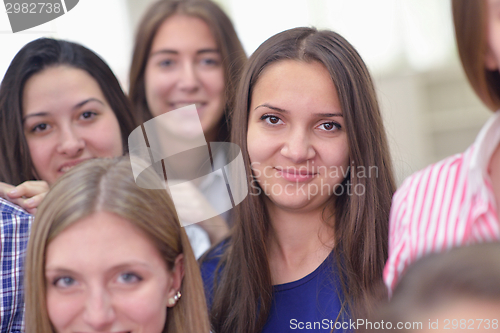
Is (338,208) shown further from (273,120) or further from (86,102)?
(86,102)

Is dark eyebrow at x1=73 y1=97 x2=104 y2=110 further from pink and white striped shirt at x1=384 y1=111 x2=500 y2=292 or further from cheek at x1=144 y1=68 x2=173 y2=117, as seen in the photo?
pink and white striped shirt at x1=384 y1=111 x2=500 y2=292

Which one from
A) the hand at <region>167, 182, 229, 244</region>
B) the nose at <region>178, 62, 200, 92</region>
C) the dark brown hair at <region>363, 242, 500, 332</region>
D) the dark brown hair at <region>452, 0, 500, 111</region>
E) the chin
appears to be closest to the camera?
the dark brown hair at <region>363, 242, 500, 332</region>

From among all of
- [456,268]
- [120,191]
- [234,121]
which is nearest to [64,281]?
[120,191]

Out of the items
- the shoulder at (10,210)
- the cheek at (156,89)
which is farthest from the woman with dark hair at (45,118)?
the cheek at (156,89)

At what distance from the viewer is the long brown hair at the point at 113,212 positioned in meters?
0.81

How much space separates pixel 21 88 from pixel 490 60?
95cm

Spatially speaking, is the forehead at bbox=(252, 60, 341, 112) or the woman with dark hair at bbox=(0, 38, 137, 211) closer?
the forehead at bbox=(252, 60, 341, 112)

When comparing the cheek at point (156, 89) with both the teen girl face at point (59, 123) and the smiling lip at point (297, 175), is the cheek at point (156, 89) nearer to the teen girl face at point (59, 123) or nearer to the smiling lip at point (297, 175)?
the teen girl face at point (59, 123)

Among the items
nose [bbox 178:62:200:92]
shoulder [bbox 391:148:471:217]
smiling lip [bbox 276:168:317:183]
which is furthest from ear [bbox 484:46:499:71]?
nose [bbox 178:62:200:92]

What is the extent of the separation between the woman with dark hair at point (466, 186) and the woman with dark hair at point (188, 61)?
713 mm

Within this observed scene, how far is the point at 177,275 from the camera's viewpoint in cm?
88

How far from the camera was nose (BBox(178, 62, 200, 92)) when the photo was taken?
4.64 feet

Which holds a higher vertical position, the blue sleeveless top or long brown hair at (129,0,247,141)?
long brown hair at (129,0,247,141)

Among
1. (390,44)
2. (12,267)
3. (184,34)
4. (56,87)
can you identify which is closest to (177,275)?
(12,267)
